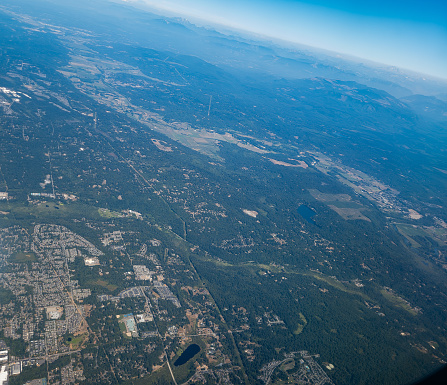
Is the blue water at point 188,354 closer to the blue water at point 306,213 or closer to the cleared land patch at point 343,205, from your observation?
the blue water at point 306,213

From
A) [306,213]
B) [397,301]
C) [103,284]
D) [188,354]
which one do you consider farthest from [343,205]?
[103,284]

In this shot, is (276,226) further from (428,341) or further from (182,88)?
(182,88)

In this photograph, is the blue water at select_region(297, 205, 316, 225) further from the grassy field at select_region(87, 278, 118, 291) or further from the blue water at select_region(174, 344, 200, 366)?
the grassy field at select_region(87, 278, 118, 291)

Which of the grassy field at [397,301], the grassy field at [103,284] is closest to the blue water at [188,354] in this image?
the grassy field at [103,284]

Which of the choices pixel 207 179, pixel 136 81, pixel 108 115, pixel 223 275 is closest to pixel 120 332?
pixel 223 275

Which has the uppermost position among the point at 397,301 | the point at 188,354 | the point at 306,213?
the point at 306,213

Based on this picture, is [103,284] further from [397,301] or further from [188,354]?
[397,301]
